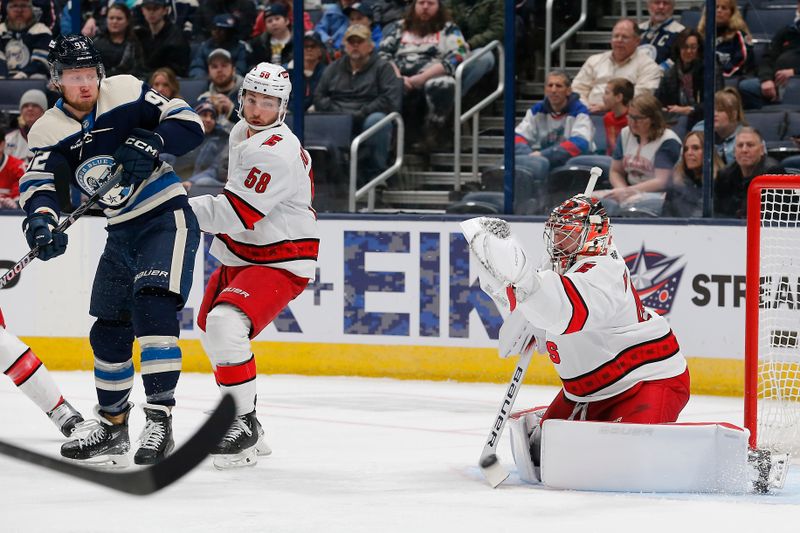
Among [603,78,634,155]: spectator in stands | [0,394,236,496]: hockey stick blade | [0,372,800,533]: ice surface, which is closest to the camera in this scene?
[0,394,236,496]: hockey stick blade

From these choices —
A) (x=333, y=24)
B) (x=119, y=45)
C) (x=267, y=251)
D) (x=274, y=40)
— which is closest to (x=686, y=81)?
(x=333, y=24)

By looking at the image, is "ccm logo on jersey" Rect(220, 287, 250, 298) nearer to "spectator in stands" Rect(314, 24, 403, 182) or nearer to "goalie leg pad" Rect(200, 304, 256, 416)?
"goalie leg pad" Rect(200, 304, 256, 416)

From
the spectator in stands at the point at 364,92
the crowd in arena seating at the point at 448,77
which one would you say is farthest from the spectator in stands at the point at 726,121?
the spectator in stands at the point at 364,92

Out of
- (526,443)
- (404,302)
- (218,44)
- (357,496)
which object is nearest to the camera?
(357,496)

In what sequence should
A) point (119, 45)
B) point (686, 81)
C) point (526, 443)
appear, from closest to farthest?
point (526, 443)
point (686, 81)
point (119, 45)

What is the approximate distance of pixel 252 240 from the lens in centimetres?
409

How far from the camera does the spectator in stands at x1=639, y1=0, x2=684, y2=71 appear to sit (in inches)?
241

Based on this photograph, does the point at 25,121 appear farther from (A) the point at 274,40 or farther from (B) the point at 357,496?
(B) the point at 357,496

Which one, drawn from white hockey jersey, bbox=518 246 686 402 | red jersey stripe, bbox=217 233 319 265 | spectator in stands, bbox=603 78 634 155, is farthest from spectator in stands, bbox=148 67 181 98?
white hockey jersey, bbox=518 246 686 402

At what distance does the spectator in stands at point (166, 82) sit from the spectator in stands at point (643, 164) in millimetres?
2378

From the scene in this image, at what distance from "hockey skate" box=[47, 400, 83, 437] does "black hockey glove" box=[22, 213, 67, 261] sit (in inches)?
27.1

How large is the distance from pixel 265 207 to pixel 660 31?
9.60ft

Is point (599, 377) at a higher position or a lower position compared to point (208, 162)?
lower

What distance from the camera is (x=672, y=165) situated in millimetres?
5918
